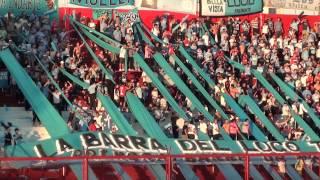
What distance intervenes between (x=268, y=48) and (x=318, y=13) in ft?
15.2

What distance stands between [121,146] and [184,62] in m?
6.86

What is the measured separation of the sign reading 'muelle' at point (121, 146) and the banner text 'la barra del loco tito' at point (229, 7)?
8.38 m

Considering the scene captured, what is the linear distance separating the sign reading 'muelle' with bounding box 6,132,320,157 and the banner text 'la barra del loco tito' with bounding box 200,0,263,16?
330 inches

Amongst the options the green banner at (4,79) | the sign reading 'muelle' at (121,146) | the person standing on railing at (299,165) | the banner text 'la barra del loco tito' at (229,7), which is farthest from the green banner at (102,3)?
the person standing on railing at (299,165)

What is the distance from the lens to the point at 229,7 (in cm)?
3325

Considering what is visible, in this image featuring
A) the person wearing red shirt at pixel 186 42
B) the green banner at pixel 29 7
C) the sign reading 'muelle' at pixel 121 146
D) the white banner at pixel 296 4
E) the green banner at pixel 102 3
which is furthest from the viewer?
the white banner at pixel 296 4

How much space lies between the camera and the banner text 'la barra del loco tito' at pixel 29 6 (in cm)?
2902

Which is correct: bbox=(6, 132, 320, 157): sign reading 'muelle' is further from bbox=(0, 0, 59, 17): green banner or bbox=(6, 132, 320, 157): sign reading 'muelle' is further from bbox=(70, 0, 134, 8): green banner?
bbox=(70, 0, 134, 8): green banner

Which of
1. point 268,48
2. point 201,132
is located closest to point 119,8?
point 268,48

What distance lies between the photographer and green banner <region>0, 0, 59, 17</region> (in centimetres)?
2901

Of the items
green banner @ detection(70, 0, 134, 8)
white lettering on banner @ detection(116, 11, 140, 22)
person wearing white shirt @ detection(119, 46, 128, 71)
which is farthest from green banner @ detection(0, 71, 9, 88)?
white lettering on banner @ detection(116, 11, 140, 22)

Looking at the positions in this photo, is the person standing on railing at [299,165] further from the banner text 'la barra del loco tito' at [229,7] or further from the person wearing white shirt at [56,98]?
the banner text 'la barra del loco tito' at [229,7]

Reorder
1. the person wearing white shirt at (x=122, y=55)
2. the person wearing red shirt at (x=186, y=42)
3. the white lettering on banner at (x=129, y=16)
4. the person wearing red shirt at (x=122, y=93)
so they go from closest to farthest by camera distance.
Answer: the person wearing red shirt at (x=122, y=93) < the person wearing white shirt at (x=122, y=55) < the person wearing red shirt at (x=186, y=42) < the white lettering on banner at (x=129, y=16)

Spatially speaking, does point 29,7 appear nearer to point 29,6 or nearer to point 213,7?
point 29,6
